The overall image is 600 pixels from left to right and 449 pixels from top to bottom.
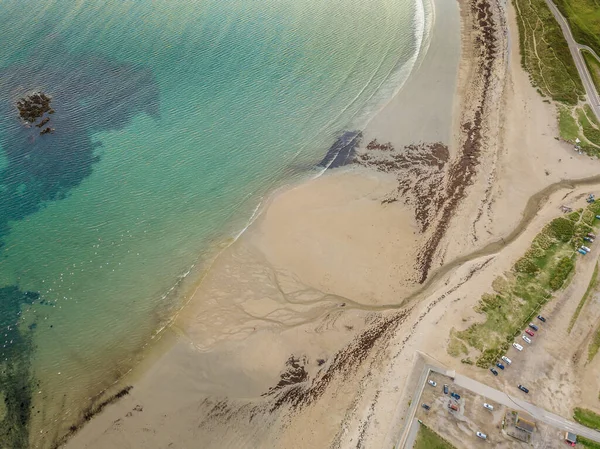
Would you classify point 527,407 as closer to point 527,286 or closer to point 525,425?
point 525,425

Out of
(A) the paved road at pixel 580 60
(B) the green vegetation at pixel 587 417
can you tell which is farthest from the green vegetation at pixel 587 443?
(A) the paved road at pixel 580 60

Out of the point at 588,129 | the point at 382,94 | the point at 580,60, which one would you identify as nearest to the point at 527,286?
the point at 588,129

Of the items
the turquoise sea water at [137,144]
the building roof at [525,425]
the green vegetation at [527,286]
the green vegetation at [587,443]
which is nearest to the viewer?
the green vegetation at [587,443]

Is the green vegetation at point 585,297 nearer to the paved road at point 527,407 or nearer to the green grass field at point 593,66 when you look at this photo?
the paved road at point 527,407

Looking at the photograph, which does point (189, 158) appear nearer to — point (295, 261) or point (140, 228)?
point (140, 228)

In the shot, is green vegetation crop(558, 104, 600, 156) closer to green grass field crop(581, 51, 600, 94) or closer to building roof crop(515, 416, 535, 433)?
green grass field crop(581, 51, 600, 94)

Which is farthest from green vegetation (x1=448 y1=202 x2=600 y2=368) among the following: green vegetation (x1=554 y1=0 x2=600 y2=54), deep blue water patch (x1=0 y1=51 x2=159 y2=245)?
deep blue water patch (x1=0 y1=51 x2=159 y2=245)
